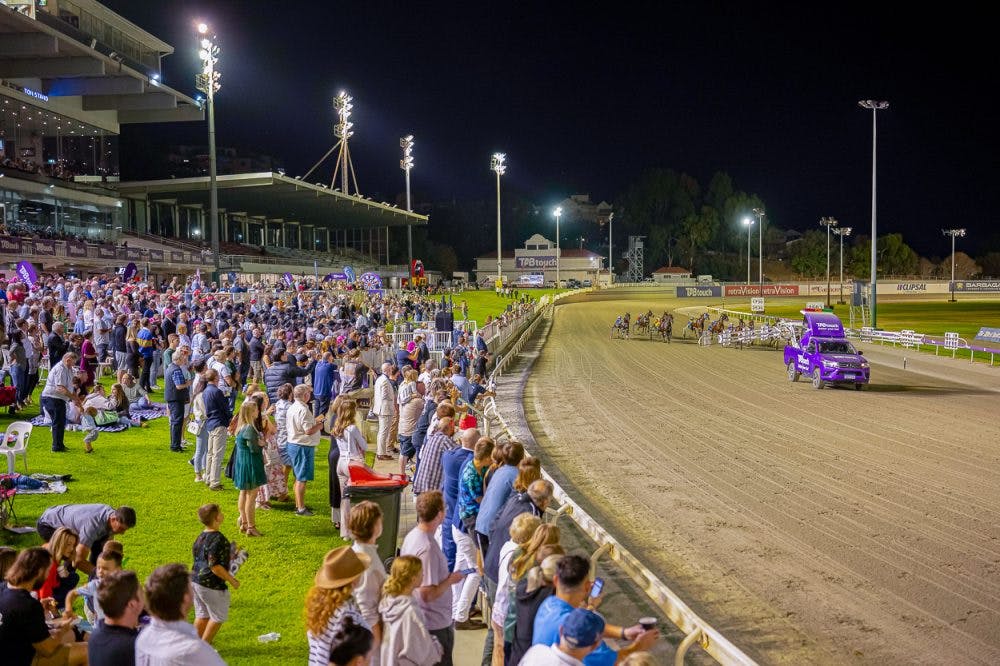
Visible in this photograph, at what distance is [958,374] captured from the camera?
974 inches

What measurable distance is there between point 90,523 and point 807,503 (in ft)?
28.7

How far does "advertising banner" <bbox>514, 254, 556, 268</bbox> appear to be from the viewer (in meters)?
130

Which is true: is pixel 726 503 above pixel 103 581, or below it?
below

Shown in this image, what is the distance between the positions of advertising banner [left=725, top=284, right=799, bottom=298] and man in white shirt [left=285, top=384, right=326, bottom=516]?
2936 inches

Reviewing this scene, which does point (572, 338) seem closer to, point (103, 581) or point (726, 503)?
point (726, 503)

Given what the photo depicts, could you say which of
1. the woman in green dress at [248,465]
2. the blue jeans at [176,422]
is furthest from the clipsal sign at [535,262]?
the woman in green dress at [248,465]

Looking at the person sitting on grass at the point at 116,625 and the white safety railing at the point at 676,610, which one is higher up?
the person sitting on grass at the point at 116,625

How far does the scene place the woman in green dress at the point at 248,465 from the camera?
28.7 ft

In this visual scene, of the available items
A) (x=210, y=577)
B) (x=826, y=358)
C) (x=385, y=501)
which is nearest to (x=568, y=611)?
(x=210, y=577)

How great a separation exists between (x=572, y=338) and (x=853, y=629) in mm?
32903

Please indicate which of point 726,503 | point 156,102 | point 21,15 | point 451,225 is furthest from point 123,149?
point 451,225

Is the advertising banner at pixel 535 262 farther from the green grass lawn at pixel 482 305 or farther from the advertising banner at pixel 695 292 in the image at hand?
the green grass lawn at pixel 482 305

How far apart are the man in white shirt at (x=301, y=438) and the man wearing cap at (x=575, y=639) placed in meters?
6.58

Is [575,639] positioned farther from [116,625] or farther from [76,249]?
[76,249]
